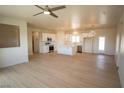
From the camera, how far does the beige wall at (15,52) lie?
176 inches

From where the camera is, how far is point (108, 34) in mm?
8227

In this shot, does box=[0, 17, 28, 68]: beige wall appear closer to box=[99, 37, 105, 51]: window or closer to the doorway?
the doorway

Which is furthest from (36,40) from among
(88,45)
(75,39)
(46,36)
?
(88,45)

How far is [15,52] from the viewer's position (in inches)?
194

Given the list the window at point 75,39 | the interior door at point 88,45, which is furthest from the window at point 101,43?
the window at point 75,39

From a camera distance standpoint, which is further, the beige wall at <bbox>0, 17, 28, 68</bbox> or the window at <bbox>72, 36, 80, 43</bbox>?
the window at <bbox>72, 36, 80, 43</bbox>

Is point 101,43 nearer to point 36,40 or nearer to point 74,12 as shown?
point 74,12

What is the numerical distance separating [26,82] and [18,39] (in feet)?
9.39

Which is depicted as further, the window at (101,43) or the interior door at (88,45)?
the interior door at (88,45)

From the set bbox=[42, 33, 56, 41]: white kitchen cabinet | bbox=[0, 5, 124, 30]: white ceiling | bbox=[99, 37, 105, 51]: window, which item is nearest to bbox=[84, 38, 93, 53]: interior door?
bbox=[99, 37, 105, 51]: window

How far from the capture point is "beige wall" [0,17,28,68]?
4.46 m

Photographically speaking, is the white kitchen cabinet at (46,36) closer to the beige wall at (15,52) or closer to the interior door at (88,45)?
the interior door at (88,45)
